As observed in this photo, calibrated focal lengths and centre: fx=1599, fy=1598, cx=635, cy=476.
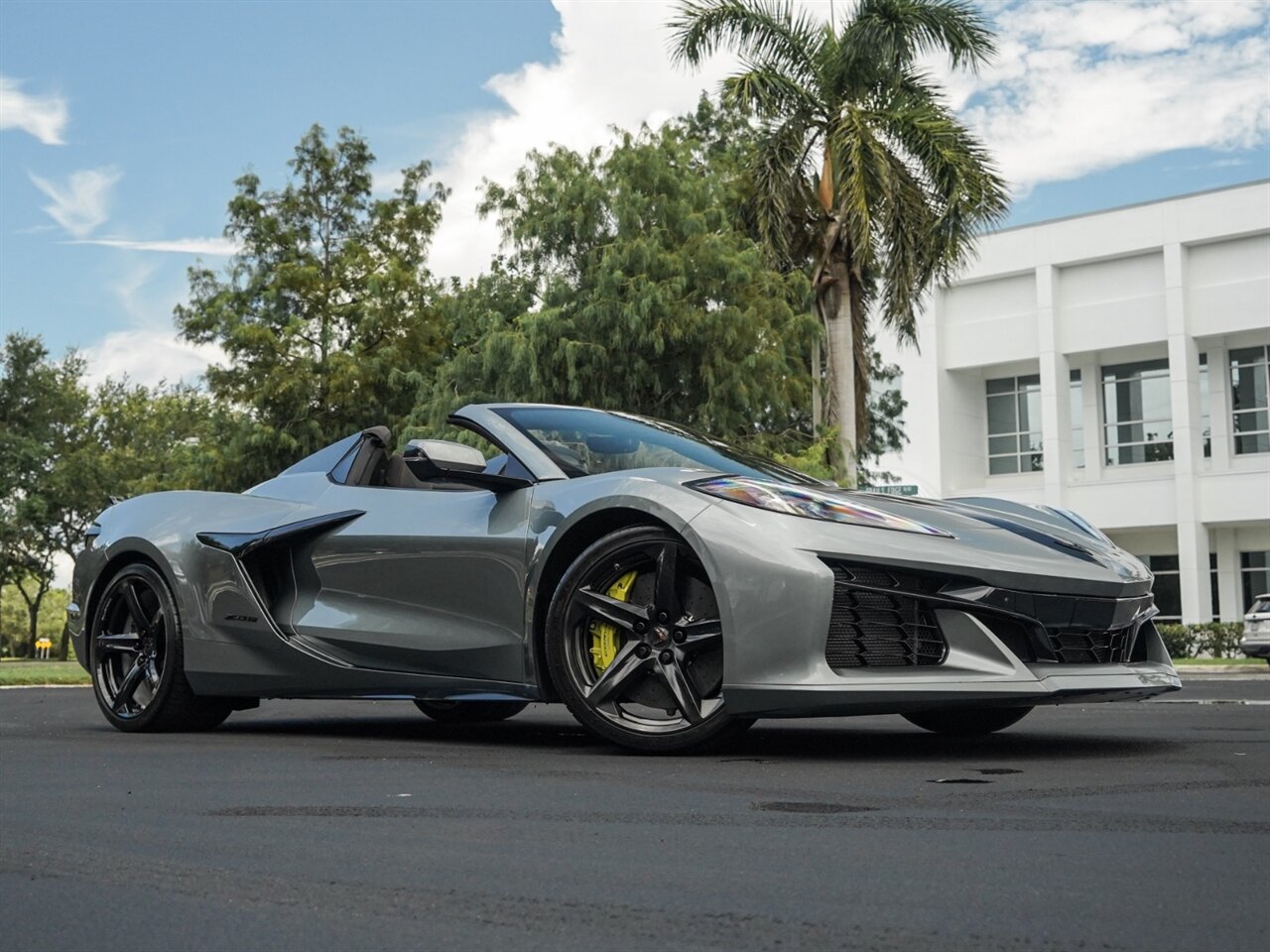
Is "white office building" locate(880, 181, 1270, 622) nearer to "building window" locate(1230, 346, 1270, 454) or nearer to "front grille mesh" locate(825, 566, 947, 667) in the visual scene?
"building window" locate(1230, 346, 1270, 454)

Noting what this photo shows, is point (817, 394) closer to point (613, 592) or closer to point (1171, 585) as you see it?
point (613, 592)

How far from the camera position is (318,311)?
99.9 feet

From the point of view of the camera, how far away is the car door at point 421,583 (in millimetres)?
5922

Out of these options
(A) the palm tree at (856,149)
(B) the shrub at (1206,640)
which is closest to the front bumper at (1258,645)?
(A) the palm tree at (856,149)

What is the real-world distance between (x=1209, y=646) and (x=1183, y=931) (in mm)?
34513

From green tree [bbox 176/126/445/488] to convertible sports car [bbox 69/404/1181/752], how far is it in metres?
21.2

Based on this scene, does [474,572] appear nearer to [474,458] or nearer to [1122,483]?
[474,458]

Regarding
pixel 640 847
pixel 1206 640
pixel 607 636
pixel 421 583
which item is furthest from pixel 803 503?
pixel 1206 640

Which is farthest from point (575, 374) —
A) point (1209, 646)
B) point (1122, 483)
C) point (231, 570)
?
point (1122, 483)

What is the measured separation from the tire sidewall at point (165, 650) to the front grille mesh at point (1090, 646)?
12.5ft

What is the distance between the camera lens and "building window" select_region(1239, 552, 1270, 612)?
4316 cm

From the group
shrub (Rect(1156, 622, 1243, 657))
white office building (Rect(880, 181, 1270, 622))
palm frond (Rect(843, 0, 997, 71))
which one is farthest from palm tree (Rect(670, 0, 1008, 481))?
white office building (Rect(880, 181, 1270, 622))

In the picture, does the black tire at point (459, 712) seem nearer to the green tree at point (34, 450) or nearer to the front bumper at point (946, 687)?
the front bumper at point (946, 687)

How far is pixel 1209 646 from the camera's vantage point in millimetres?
34906
